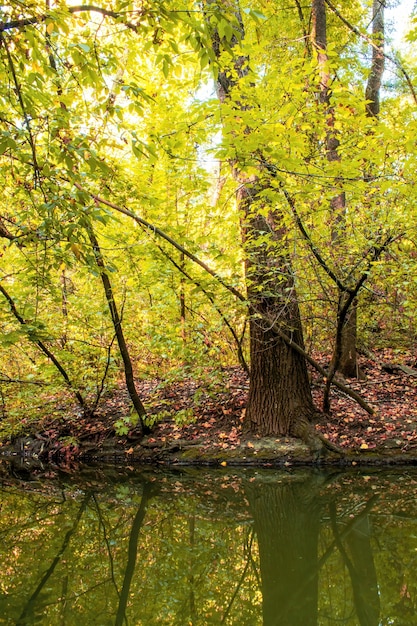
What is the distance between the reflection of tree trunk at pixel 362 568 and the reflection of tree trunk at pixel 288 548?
25 centimetres

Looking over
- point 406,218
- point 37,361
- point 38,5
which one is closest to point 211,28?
point 38,5

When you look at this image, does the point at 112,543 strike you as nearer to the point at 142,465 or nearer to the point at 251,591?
the point at 251,591

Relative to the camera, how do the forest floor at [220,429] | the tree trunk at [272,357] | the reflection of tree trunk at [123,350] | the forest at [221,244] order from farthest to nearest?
the reflection of tree trunk at [123,350] < the tree trunk at [272,357] < the forest floor at [220,429] < the forest at [221,244]

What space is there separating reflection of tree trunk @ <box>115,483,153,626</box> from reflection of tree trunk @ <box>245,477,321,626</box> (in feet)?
2.88

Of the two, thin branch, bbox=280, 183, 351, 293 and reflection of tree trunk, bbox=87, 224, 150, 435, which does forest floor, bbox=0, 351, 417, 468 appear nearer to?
reflection of tree trunk, bbox=87, 224, 150, 435

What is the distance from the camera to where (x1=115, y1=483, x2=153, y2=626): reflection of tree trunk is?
2.84m

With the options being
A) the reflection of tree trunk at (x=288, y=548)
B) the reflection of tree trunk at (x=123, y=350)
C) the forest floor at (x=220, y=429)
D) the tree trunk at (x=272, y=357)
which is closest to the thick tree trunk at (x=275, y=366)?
the tree trunk at (x=272, y=357)

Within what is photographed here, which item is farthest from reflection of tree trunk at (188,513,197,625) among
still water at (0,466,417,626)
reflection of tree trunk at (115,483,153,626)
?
reflection of tree trunk at (115,483,153,626)

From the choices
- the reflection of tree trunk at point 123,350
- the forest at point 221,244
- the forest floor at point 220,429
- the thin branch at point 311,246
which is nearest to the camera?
the forest at point 221,244

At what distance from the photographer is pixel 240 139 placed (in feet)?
12.9

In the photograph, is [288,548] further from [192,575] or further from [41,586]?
[41,586]

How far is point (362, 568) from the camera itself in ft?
10.8

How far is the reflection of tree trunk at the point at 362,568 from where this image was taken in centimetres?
274

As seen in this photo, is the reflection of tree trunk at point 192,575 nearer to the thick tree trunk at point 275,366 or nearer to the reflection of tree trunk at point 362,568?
the reflection of tree trunk at point 362,568
